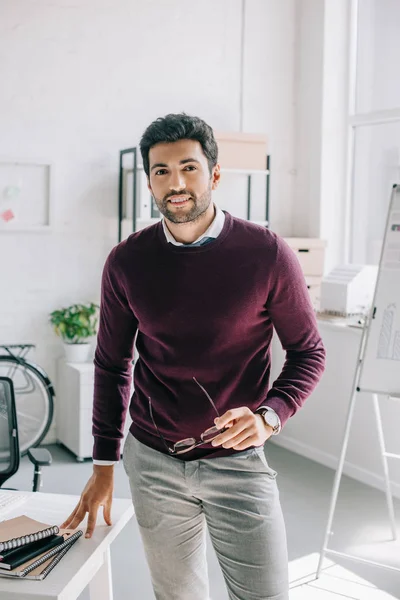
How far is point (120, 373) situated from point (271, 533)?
55 centimetres

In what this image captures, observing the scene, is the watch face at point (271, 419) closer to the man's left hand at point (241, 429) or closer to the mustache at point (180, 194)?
the man's left hand at point (241, 429)

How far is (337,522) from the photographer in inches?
145

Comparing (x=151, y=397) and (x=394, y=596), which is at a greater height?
(x=151, y=397)

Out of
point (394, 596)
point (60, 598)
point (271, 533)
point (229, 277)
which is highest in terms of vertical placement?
point (229, 277)

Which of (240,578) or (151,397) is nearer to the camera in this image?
(240,578)

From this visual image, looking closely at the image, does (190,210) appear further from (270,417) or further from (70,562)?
(70,562)

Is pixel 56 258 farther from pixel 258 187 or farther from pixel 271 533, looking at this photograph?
pixel 271 533

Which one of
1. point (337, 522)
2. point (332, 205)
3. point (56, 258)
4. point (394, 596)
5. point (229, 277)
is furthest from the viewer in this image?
point (332, 205)

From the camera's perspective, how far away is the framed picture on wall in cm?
457

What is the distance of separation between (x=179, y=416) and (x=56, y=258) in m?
3.24

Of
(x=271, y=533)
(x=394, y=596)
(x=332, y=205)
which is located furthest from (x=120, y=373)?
(x=332, y=205)

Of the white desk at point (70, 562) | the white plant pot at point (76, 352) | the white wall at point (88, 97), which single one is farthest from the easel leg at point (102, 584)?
the white wall at point (88, 97)

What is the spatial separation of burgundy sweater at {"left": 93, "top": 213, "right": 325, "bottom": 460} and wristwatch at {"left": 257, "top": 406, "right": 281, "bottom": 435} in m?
0.02

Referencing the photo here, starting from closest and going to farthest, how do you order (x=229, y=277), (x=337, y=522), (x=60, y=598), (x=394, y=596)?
(x=60, y=598), (x=229, y=277), (x=394, y=596), (x=337, y=522)
